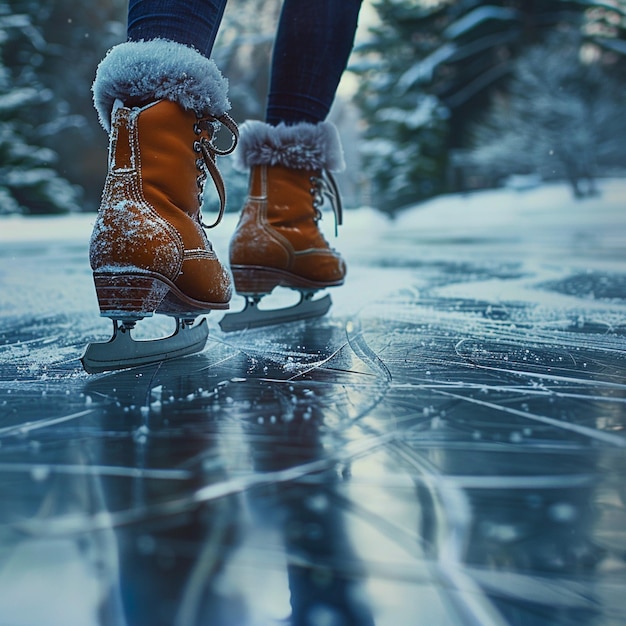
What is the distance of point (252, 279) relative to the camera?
95cm

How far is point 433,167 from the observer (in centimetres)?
666

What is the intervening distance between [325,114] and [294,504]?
877 mm

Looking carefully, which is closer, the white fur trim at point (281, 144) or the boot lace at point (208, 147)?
the boot lace at point (208, 147)

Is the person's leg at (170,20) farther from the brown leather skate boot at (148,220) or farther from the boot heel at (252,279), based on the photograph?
the boot heel at (252,279)

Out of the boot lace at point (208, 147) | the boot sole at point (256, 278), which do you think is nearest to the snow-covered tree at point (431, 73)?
the boot sole at point (256, 278)

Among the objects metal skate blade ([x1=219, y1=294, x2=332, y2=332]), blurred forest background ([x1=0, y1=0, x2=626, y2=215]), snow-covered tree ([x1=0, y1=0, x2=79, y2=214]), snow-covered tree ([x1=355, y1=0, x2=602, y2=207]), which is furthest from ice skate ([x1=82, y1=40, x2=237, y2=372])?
snow-covered tree ([x1=355, y1=0, x2=602, y2=207])

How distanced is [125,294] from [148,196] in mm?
114

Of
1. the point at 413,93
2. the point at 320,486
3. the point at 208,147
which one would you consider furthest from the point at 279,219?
the point at 413,93

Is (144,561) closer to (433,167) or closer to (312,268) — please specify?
(312,268)

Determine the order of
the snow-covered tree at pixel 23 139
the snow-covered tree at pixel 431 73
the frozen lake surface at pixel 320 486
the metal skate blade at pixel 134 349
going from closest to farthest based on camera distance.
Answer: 1. the frozen lake surface at pixel 320 486
2. the metal skate blade at pixel 134 349
3. the snow-covered tree at pixel 23 139
4. the snow-covered tree at pixel 431 73

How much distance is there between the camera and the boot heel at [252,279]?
3.12ft

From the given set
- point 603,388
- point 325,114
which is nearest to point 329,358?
point 603,388

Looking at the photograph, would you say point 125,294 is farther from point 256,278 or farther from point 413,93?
point 413,93

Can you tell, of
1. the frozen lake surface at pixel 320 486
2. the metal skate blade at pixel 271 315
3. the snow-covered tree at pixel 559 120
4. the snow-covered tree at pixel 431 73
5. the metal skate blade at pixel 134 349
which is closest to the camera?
the frozen lake surface at pixel 320 486
